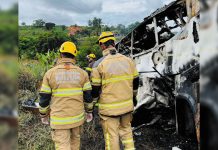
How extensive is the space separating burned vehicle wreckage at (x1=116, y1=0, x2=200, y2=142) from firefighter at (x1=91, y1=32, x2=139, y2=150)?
19.8 inches

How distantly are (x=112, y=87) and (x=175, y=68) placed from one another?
2.41 ft

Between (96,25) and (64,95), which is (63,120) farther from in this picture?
(96,25)

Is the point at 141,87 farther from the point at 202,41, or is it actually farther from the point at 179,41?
the point at 202,41

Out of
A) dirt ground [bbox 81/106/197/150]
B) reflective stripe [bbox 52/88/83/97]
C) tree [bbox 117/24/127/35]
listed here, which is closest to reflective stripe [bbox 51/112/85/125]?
reflective stripe [bbox 52/88/83/97]

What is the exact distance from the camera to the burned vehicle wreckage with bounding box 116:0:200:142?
276 cm

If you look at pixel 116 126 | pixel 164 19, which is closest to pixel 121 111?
pixel 116 126

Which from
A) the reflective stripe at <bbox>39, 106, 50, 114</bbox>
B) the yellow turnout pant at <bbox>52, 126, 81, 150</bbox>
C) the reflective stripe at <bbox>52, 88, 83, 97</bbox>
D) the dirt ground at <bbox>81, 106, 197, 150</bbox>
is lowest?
the dirt ground at <bbox>81, 106, 197, 150</bbox>

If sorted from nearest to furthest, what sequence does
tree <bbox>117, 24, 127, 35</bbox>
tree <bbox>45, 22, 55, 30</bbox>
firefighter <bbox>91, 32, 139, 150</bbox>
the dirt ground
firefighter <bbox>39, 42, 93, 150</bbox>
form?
firefighter <bbox>39, 42, 93, 150</bbox> < firefighter <bbox>91, 32, 139, 150</bbox> < the dirt ground < tree <bbox>45, 22, 55, 30</bbox> < tree <bbox>117, 24, 127, 35</bbox>

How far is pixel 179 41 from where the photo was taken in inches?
119

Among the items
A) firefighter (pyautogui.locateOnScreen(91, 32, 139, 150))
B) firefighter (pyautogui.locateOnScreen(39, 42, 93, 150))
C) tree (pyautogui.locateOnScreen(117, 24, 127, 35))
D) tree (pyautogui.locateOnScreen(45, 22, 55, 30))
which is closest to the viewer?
firefighter (pyautogui.locateOnScreen(39, 42, 93, 150))

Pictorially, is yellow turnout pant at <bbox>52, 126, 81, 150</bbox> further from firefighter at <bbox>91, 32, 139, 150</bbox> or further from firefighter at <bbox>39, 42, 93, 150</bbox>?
firefighter at <bbox>91, 32, 139, 150</bbox>

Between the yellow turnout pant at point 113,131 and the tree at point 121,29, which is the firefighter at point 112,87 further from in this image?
the tree at point 121,29

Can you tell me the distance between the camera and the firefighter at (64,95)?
2.61 m

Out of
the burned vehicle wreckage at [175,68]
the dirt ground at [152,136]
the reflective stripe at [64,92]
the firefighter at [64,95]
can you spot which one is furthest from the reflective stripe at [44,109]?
the burned vehicle wreckage at [175,68]
